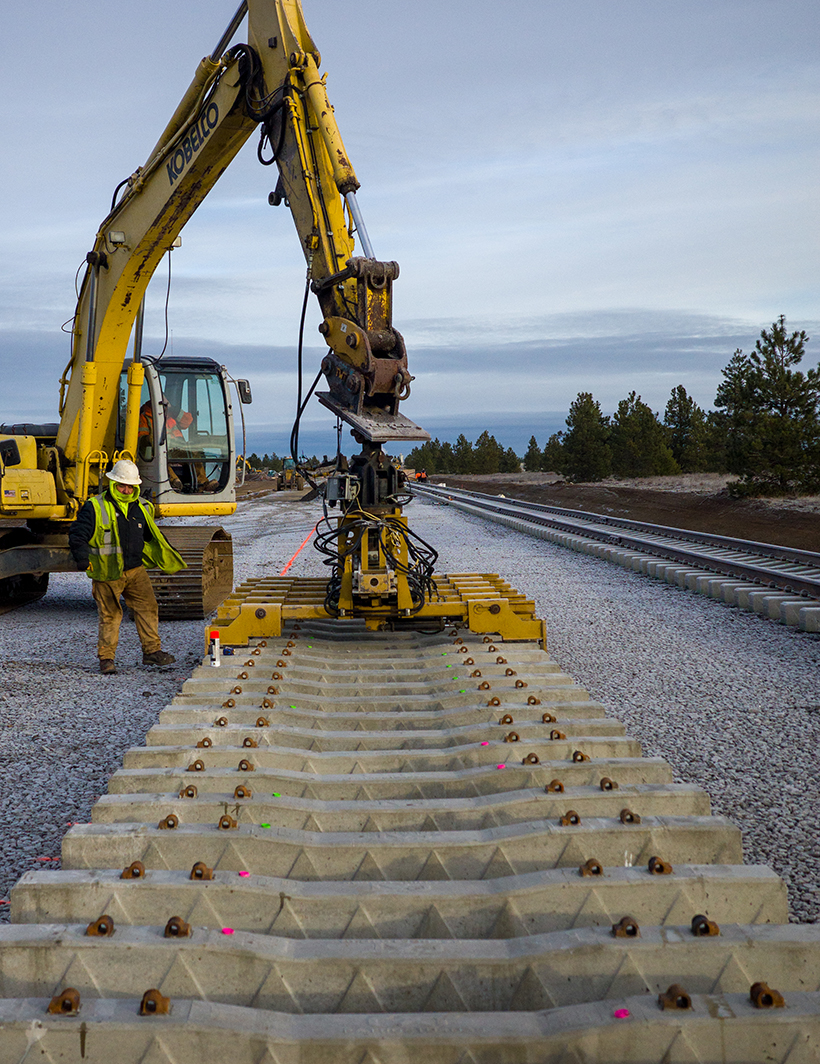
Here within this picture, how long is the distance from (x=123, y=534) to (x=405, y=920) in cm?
578

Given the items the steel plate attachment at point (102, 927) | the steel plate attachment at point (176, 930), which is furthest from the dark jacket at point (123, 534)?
the steel plate attachment at point (176, 930)

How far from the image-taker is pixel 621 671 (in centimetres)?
726

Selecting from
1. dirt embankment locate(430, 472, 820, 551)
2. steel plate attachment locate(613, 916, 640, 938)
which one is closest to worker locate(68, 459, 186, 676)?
steel plate attachment locate(613, 916, 640, 938)

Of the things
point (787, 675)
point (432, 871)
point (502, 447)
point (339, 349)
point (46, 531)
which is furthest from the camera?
point (502, 447)

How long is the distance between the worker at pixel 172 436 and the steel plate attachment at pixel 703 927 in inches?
354

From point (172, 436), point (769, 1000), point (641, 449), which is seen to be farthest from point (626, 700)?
point (641, 449)

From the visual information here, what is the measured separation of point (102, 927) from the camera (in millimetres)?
2486

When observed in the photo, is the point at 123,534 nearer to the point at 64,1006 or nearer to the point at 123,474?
the point at 123,474

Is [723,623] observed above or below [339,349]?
below

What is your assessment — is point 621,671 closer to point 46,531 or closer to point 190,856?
point 190,856

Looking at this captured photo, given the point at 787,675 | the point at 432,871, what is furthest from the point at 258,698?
the point at 787,675

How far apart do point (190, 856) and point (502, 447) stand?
119 metres

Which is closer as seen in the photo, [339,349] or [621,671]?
[339,349]

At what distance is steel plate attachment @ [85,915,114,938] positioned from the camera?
97.8 inches
